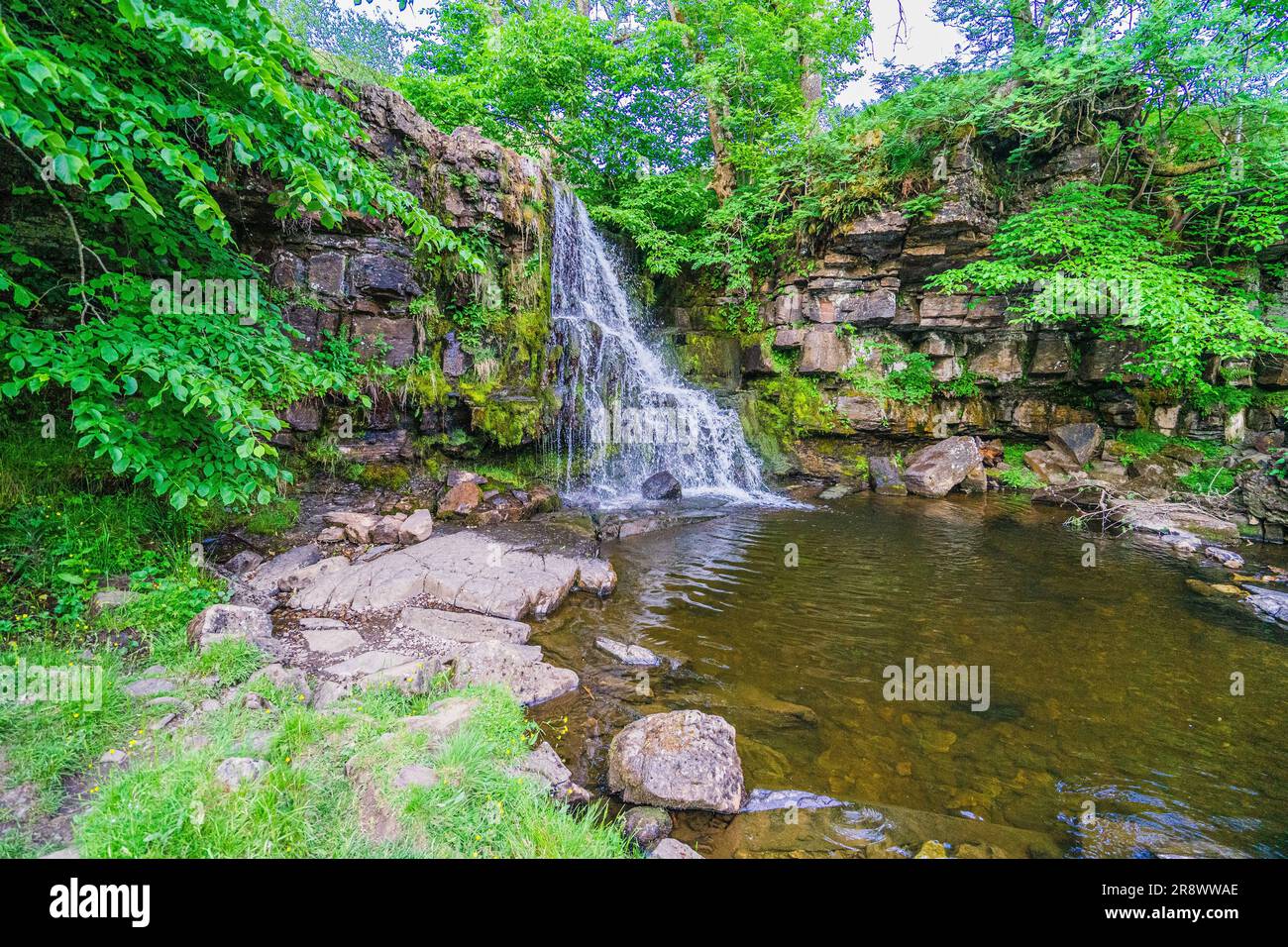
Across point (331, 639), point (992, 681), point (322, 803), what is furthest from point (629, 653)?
point (992, 681)

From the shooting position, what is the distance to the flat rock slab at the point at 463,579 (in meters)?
5.46

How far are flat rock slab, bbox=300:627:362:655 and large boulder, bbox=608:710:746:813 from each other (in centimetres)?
269

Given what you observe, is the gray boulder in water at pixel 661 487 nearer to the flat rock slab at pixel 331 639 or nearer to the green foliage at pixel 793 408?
the green foliage at pixel 793 408

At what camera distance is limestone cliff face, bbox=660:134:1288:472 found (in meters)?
11.4

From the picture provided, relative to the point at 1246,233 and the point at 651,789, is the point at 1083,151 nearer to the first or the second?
the point at 1246,233

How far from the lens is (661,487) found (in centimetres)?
1126

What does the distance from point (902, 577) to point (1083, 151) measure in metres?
11.5

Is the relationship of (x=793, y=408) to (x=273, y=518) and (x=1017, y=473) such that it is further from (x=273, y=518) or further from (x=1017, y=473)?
(x=273, y=518)
